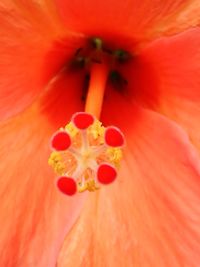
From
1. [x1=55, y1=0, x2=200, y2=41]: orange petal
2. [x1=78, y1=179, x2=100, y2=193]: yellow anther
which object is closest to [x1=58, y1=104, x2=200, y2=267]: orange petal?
[x1=78, y1=179, x2=100, y2=193]: yellow anther

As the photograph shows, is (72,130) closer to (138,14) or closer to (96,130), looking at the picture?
(96,130)

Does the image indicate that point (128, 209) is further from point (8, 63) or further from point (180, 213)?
point (8, 63)

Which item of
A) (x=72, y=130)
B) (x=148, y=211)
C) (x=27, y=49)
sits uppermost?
(x=27, y=49)

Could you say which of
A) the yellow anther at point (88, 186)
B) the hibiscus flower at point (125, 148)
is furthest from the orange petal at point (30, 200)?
the yellow anther at point (88, 186)

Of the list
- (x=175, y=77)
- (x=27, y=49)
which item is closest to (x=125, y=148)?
(x=175, y=77)

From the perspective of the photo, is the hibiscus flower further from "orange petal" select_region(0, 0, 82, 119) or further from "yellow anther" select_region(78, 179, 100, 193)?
"yellow anther" select_region(78, 179, 100, 193)

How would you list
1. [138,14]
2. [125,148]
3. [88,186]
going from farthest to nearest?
[125,148] → [88,186] → [138,14]

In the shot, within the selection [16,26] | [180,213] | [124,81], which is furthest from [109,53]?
[180,213]
